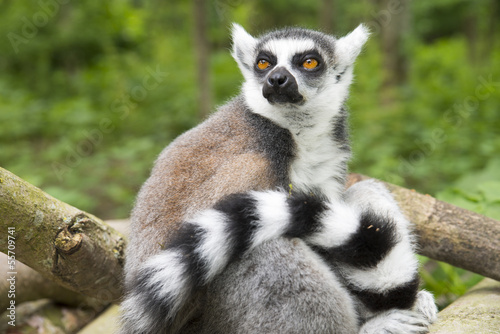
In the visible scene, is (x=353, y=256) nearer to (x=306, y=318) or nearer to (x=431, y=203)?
(x=306, y=318)

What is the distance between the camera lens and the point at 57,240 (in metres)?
2.71

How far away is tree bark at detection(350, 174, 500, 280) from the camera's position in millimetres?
3301

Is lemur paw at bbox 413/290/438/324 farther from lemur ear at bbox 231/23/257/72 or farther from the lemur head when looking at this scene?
lemur ear at bbox 231/23/257/72

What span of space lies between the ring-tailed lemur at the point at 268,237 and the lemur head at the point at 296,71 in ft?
0.05

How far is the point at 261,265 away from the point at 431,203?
192 cm

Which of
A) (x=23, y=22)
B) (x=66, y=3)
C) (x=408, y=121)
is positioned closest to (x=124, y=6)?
(x=66, y=3)

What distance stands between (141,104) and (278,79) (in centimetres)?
899

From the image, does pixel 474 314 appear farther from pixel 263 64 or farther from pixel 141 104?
pixel 141 104

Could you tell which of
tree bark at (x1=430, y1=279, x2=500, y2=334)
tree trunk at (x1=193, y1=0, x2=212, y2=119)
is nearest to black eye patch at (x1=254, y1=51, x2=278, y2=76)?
tree bark at (x1=430, y1=279, x2=500, y2=334)

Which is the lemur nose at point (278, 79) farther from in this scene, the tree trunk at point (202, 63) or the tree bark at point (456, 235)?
the tree trunk at point (202, 63)

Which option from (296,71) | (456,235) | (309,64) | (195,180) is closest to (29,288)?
(195,180)

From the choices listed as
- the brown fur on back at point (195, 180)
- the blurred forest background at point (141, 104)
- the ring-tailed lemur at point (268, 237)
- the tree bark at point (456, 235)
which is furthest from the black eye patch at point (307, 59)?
the tree bark at point (456, 235)

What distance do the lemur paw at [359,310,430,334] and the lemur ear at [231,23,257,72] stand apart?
6.94ft

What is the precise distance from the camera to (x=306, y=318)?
2.35m
